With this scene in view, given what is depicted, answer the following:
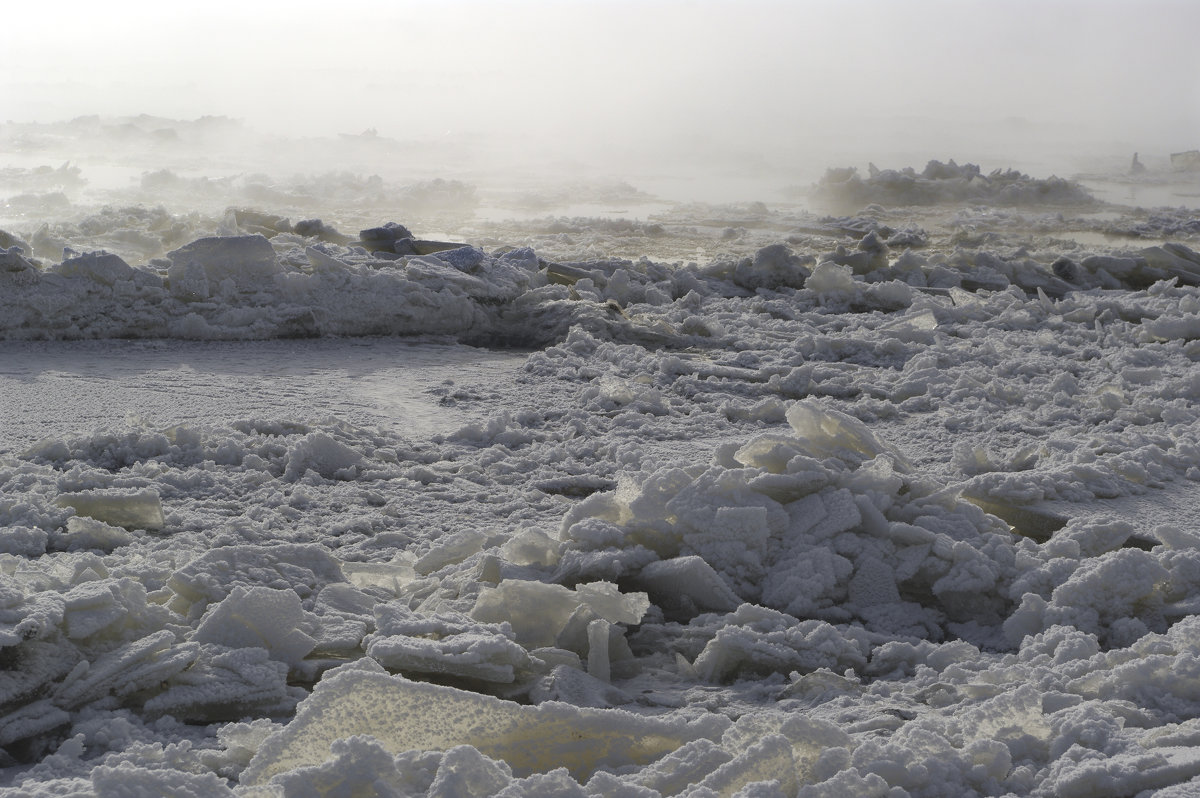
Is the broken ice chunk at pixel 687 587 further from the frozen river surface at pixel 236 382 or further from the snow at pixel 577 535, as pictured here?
the frozen river surface at pixel 236 382

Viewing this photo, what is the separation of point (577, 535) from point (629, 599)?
254 millimetres

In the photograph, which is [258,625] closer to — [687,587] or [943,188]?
[687,587]

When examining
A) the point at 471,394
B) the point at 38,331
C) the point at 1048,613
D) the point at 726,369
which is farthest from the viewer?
the point at 38,331

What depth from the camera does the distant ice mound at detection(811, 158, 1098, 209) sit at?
1028cm

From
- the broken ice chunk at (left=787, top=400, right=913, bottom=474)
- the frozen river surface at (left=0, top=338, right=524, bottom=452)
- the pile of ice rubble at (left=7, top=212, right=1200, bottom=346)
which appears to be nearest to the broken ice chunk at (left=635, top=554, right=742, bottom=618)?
the broken ice chunk at (left=787, top=400, right=913, bottom=474)

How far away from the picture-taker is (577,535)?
205 cm

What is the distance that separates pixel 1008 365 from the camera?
12.8 ft

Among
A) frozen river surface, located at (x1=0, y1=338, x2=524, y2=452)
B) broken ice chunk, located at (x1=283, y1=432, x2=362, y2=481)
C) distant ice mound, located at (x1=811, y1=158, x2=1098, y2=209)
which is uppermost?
distant ice mound, located at (x1=811, y1=158, x2=1098, y2=209)

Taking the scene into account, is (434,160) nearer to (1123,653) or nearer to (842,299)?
(842,299)

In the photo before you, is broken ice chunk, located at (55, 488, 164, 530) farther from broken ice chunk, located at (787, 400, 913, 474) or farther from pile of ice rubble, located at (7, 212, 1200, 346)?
pile of ice rubble, located at (7, 212, 1200, 346)

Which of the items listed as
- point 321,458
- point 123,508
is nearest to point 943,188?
point 321,458

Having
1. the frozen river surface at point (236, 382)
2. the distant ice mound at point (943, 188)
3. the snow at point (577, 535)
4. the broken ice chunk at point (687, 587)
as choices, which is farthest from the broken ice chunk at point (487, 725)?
the distant ice mound at point (943, 188)

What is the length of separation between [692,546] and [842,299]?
3296 mm

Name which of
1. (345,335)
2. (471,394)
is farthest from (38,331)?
(471,394)
